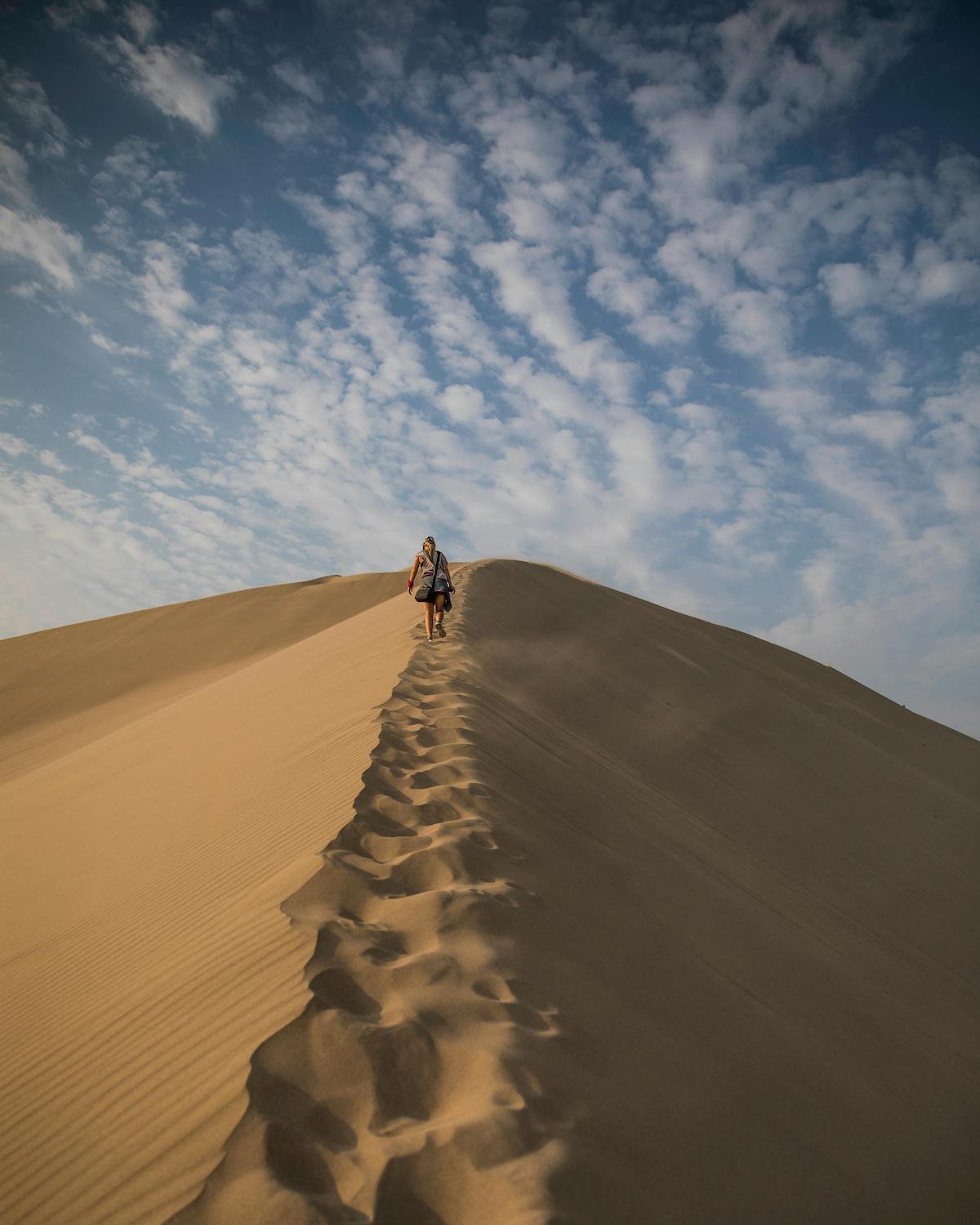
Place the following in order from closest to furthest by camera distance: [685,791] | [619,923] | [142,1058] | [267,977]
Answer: [142,1058] < [267,977] < [619,923] < [685,791]

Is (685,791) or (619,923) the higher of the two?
(685,791)

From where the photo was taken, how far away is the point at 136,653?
74.5 ft

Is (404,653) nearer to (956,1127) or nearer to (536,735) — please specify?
(536,735)

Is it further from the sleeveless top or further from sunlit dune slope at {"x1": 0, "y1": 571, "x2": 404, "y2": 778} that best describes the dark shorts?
sunlit dune slope at {"x1": 0, "y1": 571, "x2": 404, "y2": 778}

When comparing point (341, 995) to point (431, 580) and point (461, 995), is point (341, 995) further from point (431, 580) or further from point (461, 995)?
point (431, 580)

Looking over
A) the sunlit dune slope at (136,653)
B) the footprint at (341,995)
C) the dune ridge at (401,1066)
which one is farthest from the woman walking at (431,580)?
the sunlit dune slope at (136,653)

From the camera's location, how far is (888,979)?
4969 millimetres

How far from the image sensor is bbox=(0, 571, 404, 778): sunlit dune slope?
17.3 metres

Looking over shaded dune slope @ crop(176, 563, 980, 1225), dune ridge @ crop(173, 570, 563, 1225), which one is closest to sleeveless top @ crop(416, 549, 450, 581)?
shaded dune slope @ crop(176, 563, 980, 1225)

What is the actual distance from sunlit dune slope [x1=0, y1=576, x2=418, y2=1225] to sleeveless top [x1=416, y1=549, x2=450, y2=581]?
37.1 inches

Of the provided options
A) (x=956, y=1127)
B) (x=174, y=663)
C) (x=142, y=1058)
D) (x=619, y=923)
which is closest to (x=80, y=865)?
(x=142, y=1058)

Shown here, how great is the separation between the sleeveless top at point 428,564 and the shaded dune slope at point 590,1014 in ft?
9.13

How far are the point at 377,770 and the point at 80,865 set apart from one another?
219 centimetres

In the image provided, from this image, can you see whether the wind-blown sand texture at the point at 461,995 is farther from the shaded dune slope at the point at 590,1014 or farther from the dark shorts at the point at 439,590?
the dark shorts at the point at 439,590
